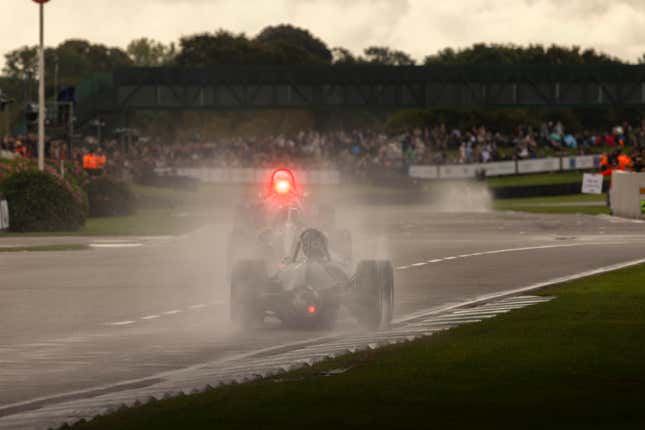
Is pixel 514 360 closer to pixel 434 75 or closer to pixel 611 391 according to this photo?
pixel 611 391

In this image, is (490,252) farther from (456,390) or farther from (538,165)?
(538,165)

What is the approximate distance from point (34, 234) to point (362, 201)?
3530 cm

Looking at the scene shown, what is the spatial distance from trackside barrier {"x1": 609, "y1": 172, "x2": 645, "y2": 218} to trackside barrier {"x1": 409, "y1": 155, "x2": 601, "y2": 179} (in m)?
28.9

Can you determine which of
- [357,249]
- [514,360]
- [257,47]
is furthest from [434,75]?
[514,360]

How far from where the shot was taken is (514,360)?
571 inches

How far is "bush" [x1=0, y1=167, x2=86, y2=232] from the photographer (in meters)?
Result: 51.1

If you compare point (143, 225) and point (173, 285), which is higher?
point (173, 285)

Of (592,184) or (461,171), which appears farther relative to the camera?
(461,171)

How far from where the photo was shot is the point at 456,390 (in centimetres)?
1235

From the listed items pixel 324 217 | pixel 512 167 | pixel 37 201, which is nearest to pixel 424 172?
pixel 512 167

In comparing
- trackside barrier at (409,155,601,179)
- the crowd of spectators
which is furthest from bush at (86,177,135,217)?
trackside barrier at (409,155,601,179)

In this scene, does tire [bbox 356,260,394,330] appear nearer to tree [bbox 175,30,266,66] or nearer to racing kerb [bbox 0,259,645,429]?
racing kerb [bbox 0,259,645,429]

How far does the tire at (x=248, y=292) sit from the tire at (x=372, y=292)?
123 cm

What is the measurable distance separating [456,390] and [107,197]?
53.3 m
